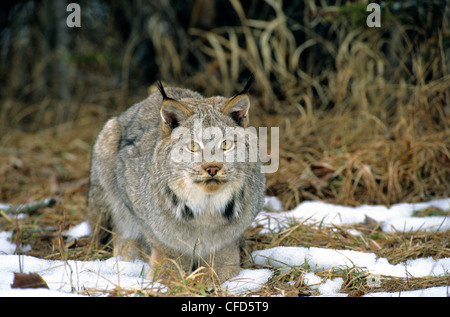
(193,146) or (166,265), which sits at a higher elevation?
(193,146)

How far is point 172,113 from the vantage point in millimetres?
3143

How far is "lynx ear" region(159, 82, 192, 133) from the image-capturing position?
3045mm

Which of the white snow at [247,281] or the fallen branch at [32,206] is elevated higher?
the fallen branch at [32,206]

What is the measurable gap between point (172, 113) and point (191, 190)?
0.54 m

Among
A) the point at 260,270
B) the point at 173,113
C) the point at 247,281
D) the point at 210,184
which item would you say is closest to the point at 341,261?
the point at 260,270

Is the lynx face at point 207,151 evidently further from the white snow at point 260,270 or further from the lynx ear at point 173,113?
the white snow at point 260,270

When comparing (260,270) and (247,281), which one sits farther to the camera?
(260,270)

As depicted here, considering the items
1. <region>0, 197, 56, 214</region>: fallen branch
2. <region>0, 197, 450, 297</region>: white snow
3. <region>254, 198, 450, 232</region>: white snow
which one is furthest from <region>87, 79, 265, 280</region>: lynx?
<region>0, 197, 56, 214</region>: fallen branch

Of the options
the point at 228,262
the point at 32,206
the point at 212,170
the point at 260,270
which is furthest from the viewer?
the point at 32,206

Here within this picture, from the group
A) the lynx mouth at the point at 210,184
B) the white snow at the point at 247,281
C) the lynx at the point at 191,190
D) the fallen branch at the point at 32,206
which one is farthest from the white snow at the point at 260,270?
the lynx mouth at the point at 210,184

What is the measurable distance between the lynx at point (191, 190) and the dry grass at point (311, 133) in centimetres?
21

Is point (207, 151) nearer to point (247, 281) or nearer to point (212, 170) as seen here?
point (212, 170)

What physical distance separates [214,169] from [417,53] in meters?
3.22

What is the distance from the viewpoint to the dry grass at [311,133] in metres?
3.58
